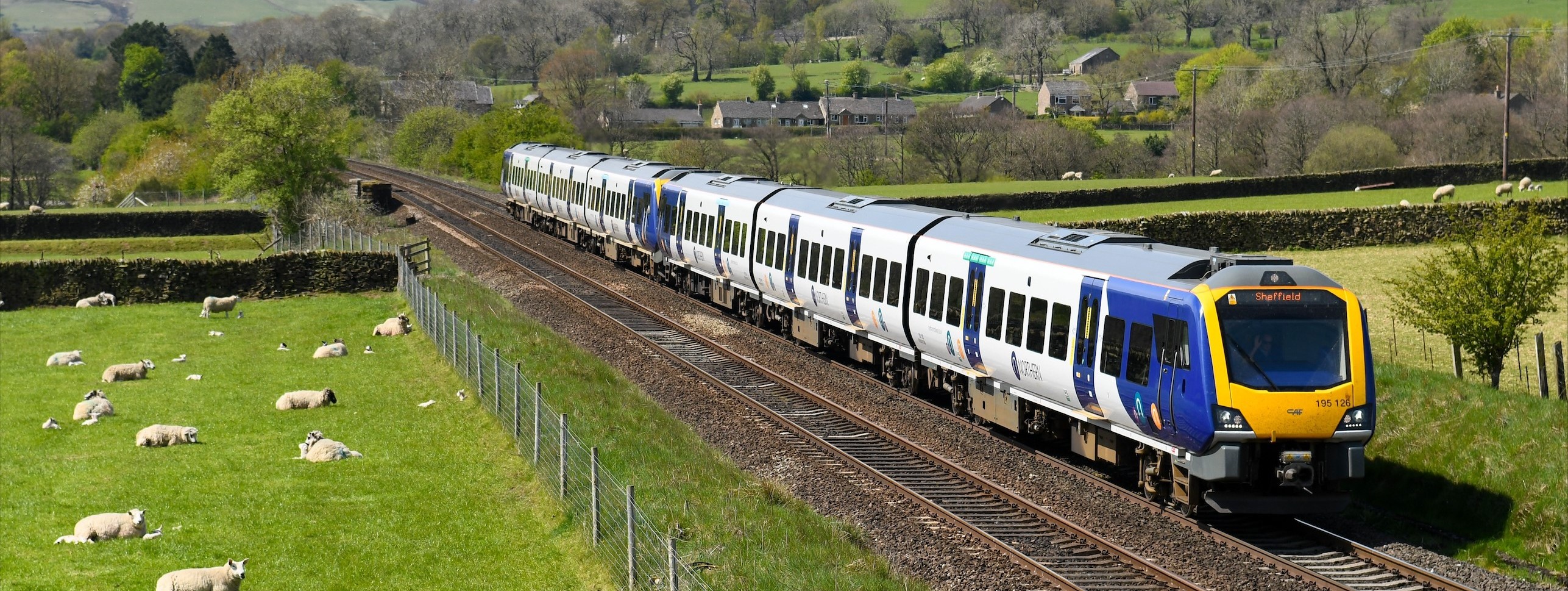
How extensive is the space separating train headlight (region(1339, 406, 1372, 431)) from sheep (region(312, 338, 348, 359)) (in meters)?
23.4

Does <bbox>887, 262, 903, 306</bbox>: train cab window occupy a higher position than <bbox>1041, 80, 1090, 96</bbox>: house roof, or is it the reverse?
<bbox>1041, 80, 1090, 96</bbox>: house roof

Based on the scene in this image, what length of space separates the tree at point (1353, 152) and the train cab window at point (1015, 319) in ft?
255

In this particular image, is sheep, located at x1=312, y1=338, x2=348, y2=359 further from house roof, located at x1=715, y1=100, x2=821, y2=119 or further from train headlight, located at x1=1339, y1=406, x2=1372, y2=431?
house roof, located at x1=715, y1=100, x2=821, y2=119

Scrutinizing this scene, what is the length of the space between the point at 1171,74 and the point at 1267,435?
169524mm

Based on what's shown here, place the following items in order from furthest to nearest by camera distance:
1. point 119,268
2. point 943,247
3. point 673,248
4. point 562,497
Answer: point 119,268 < point 673,248 < point 943,247 < point 562,497

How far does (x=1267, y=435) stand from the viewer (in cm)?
1634

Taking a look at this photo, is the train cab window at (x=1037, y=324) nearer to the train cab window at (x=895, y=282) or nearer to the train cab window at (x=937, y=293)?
the train cab window at (x=937, y=293)

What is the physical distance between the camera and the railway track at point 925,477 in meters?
15.7

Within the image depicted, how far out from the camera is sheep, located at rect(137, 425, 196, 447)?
75.0 feet

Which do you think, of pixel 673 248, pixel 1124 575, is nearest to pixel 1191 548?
pixel 1124 575

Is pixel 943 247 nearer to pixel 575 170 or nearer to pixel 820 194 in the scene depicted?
pixel 820 194

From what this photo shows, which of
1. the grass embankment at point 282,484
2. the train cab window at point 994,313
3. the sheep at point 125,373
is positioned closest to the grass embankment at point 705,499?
the grass embankment at point 282,484

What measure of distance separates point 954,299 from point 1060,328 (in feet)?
11.8

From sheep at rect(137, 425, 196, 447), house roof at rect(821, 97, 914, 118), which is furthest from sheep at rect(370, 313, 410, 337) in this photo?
house roof at rect(821, 97, 914, 118)
